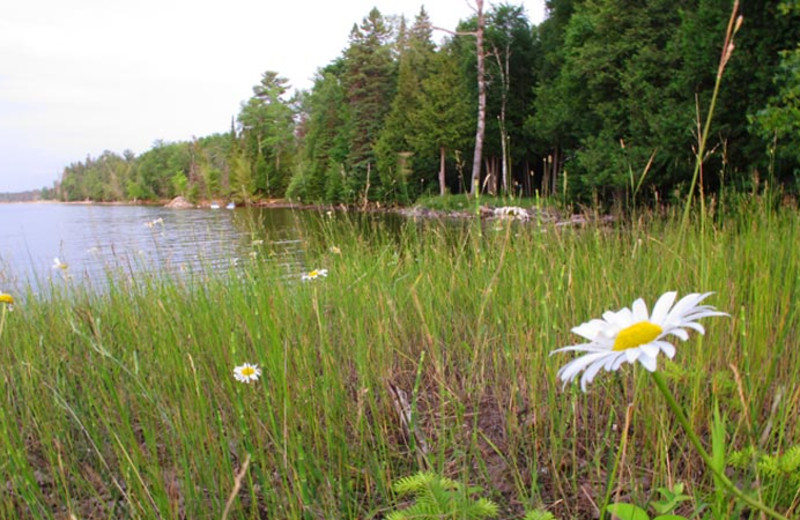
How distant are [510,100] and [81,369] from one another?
22.8 meters

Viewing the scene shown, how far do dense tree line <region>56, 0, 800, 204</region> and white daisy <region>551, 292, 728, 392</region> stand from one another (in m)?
2.03

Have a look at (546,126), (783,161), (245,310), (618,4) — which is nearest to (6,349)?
(245,310)

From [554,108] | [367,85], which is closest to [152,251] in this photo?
[554,108]

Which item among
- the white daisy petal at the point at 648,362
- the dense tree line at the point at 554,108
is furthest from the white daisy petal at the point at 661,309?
the dense tree line at the point at 554,108

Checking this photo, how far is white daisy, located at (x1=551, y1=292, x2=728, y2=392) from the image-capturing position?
0.50m

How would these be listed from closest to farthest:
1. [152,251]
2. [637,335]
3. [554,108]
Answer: [637,335] < [152,251] < [554,108]

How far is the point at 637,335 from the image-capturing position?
22.6 inches

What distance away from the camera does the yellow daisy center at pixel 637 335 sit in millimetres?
564

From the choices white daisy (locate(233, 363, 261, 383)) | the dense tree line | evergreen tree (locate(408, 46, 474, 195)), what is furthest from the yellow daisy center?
evergreen tree (locate(408, 46, 474, 195))

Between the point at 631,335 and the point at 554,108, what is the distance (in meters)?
19.5

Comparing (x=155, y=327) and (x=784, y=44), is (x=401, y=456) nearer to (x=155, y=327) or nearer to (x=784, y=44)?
(x=155, y=327)

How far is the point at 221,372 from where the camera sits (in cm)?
154

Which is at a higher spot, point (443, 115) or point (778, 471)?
point (443, 115)

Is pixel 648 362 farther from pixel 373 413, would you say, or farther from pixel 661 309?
pixel 373 413
